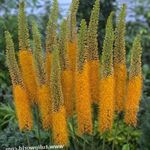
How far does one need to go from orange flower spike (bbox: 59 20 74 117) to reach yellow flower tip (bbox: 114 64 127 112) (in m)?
0.27

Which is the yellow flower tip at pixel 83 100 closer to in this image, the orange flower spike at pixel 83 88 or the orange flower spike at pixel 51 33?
the orange flower spike at pixel 83 88

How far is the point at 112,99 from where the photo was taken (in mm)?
2812

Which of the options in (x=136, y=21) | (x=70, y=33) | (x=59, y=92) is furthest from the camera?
(x=136, y=21)

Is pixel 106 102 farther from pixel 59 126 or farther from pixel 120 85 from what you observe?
pixel 59 126

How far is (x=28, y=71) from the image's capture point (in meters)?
2.96

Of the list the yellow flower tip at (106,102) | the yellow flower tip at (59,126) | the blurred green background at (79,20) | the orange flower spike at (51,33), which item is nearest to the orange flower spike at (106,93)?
the yellow flower tip at (106,102)

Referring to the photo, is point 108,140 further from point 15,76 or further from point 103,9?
point 103,9

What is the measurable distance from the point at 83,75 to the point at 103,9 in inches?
145

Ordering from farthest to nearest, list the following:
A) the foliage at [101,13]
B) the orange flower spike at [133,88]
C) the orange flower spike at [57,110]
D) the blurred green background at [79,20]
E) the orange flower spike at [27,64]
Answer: the foliage at [101,13]
the blurred green background at [79,20]
the orange flower spike at [27,64]
the orange flower spike at [133,88]
the orange flower spike at [57,110]

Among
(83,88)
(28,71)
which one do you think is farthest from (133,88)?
(28,71)

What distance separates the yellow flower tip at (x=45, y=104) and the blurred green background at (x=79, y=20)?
109cm

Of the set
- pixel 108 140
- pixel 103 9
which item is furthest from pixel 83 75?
pixel 103 9

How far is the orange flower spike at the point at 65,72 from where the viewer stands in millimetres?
2922

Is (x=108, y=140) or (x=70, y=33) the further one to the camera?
(x=108, y=140)
